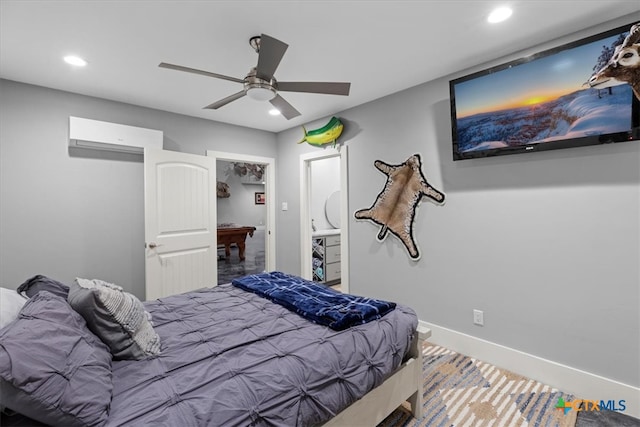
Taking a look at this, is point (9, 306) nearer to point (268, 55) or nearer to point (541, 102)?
point (268, 55)

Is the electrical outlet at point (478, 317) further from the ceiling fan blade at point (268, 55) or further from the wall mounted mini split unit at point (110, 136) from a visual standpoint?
the wall mounted mini split unit at point (110, 136)

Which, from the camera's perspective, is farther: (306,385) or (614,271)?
(614,271)

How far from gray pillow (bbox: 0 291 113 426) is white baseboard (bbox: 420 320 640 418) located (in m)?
2.61

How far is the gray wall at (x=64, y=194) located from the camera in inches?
105

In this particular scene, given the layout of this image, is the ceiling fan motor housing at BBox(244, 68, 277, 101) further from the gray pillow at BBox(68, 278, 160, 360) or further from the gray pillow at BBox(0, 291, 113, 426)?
the gray pillow at BBox(0, 291, 113, 426)

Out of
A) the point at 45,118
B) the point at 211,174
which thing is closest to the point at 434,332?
the point at 211,174

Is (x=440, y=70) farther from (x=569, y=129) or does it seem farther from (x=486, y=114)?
(x=569, y=129)

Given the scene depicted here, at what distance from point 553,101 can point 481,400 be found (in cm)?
210

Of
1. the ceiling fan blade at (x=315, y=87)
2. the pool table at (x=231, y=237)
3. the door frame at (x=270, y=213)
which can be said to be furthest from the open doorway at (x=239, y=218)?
the ceiling fan blade at (x=315, y=87)

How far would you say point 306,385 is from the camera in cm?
128

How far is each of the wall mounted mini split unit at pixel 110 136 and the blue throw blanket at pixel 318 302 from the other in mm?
2008

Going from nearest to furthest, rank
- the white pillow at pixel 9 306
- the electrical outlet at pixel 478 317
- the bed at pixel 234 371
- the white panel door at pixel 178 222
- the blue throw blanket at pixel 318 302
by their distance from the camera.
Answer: the bed at pixel 234 371, the white pillow at pixel 9 306, the blue throw blanket at pixel 318 302, the electrical outlet at pixel 478 317, the white panel door at pixel 178 222

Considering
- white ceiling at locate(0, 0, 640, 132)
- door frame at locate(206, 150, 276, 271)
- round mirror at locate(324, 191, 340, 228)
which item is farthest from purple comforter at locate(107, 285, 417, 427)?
round mirror at locate(324, 191, 340, 228)

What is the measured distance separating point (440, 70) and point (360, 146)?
3.75 ft
